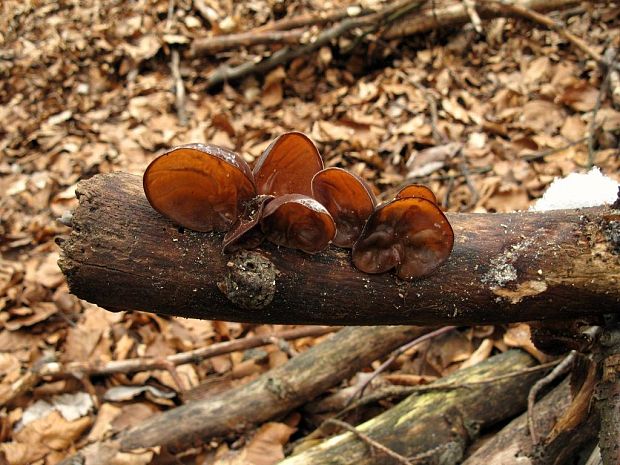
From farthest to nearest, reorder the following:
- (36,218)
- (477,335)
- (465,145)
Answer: (36,218) < (465,145) < (477,335)

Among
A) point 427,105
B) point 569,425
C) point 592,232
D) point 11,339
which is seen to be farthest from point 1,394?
point 427,105

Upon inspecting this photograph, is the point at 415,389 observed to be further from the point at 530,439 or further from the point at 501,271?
the point at 501,271

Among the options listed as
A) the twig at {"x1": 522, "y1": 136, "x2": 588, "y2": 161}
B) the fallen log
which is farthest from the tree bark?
the twig at {"x1": 522, "y1": 136, "x2": 588, "y2": 161}

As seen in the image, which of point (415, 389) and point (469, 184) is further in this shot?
point (469, 184)

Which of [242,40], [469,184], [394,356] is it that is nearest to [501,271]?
[394,356]

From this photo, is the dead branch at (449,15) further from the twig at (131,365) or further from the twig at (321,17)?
the twig at (131,365)

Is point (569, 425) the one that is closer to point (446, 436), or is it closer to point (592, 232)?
point (446, 436)

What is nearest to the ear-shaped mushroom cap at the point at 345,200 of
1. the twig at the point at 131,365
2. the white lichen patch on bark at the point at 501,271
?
the white lichen patch on bark at the point at 501,271
